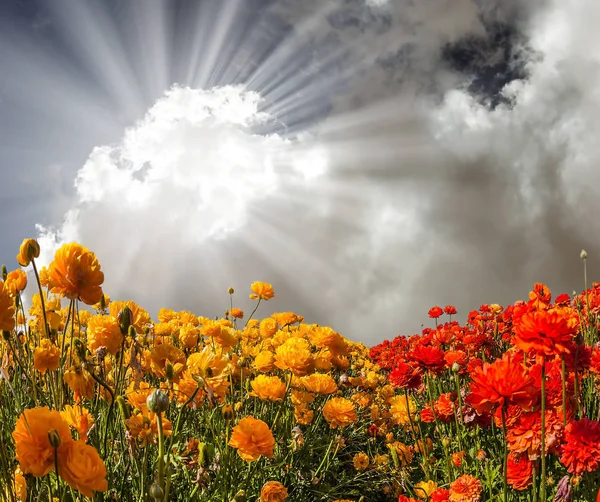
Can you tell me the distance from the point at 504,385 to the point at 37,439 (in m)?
1.48

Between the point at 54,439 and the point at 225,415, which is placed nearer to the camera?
the point at 54,439

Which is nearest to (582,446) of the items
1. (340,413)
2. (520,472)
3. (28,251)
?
(520,472)

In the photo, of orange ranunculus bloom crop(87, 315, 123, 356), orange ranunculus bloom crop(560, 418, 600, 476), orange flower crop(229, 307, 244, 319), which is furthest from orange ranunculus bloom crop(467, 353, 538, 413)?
orange flower crop(229, 307, 244, 319)

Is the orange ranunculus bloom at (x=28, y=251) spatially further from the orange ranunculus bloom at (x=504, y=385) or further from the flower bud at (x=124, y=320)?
the orange ranunculus bloom at (x=504, y=385)

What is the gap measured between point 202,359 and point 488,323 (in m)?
4.32

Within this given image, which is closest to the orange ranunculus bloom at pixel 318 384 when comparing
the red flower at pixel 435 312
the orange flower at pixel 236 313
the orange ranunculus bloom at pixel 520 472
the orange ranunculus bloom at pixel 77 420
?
the orange ranunculus bloom at pixel 520 472

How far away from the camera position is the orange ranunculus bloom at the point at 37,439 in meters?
1.20

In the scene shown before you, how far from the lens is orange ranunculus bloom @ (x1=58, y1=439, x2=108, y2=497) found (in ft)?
3.89

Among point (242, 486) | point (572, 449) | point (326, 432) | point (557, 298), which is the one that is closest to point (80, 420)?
point (242, 486)

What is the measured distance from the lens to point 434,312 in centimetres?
665

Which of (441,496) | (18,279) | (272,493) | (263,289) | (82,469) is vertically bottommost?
(82,469)

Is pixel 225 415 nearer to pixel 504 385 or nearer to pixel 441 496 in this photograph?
pixel 441 496

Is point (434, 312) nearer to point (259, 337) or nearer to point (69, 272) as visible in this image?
point (259, 337)

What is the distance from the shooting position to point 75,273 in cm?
190
